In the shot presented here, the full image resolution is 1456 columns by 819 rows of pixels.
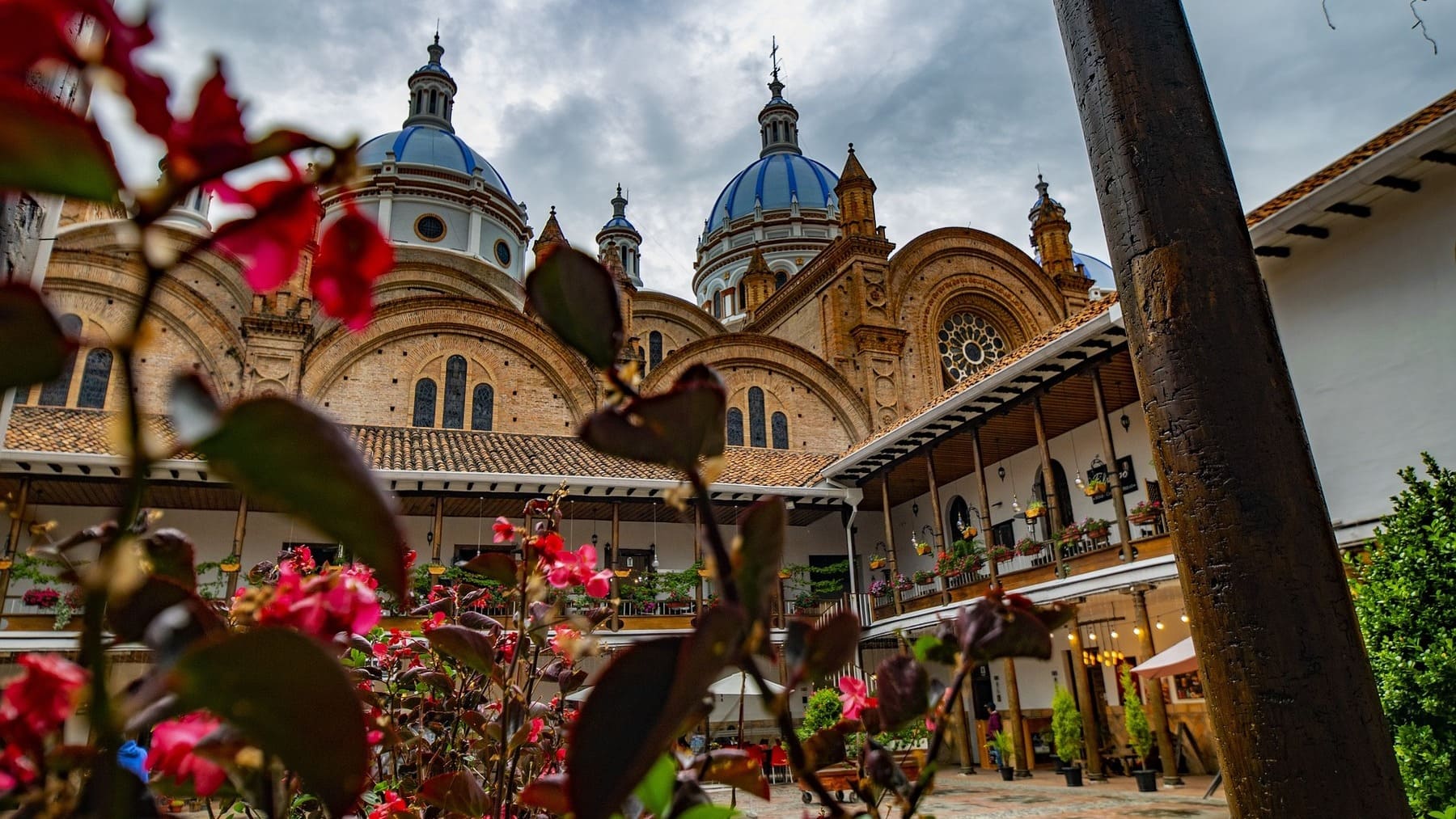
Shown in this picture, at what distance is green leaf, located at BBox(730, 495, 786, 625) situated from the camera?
2.18ft

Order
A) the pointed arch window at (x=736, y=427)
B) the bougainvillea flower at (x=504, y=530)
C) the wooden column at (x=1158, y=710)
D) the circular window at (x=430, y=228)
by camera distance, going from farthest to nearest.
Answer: the circular window at (x=430, y=228) → the pointed arch window at (x=736, y=427) → the wooden column at (x=1158, y=710) → the bougainvillea flower at (x=504, y=530)

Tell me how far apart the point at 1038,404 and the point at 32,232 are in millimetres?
13952

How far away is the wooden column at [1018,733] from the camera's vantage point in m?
14.1

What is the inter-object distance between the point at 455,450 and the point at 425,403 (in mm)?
3439

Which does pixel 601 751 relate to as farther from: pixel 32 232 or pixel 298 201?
pixel 32 232

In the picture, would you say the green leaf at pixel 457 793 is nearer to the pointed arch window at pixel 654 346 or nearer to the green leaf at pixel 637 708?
the green leaf at pixel 637 708

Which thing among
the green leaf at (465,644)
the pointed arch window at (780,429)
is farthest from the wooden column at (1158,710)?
the green leaf at (465,644)

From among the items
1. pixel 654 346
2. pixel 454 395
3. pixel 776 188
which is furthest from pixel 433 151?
pixel 454 395

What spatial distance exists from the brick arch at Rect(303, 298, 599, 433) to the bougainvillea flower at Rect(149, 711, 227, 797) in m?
20.4

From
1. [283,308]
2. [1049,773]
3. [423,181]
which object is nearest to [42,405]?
[283,308]

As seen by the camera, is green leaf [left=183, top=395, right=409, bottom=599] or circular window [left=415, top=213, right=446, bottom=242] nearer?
green leaf [left=183, top=395, right=409, bottom=599]

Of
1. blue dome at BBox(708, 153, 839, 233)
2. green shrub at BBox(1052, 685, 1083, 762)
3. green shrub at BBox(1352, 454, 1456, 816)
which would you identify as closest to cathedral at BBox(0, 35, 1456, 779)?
green shrub at BBox(1052, 685, 1083, 762)

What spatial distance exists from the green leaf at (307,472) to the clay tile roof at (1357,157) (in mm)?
9817

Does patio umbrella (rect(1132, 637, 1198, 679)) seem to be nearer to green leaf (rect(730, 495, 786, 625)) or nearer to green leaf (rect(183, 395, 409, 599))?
green leaf (rect(730, 495, 786, 625))
